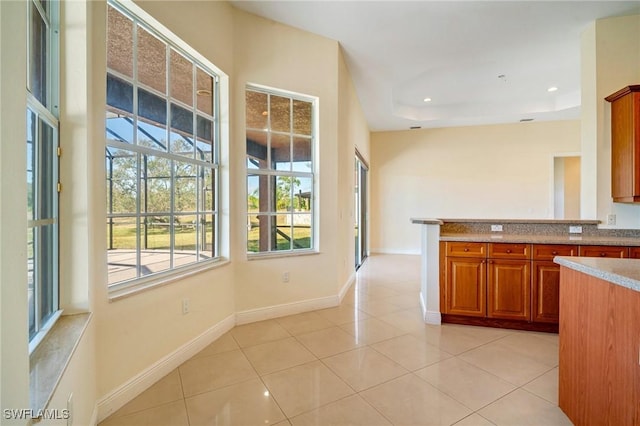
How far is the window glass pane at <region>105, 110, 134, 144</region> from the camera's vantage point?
5.87 feet

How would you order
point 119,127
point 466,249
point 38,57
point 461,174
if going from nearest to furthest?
1. point 38,57
2. point 119,127
3. point 466,249
4. point 461,174

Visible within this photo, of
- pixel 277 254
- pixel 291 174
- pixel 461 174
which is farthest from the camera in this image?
pixel 461 174

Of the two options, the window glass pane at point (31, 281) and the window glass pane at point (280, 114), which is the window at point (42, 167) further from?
the window glass pane at point (280, 114)

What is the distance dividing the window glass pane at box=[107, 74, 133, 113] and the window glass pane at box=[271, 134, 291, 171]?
148cm

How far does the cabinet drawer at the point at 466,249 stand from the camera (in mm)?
2871

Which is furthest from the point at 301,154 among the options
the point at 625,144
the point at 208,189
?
the point at 625,144

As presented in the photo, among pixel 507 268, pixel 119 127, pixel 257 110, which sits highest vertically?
pixel 257 110

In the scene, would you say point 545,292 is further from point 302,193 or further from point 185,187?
point 185,187

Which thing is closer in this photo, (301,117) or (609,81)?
(609,81)

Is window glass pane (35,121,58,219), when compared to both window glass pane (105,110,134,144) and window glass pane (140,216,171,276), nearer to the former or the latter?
window glass pane (105,110,134,144)

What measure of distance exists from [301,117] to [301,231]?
1.33 metres

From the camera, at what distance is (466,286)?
115 inches

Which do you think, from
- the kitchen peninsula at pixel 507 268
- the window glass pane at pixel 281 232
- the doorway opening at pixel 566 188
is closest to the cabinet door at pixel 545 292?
the kitchen peninsula at pixel 507 268

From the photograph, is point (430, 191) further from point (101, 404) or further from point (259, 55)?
point (101, 404)
